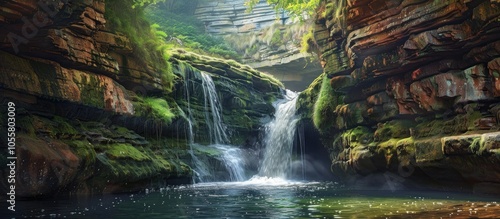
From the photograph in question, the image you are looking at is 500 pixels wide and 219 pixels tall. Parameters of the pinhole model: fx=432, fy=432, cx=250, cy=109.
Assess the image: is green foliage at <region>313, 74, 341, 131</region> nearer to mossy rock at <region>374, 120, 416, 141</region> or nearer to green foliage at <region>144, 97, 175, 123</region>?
mossy rock at <region>374, 120, 416, 141</region>

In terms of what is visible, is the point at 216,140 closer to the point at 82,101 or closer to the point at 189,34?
the point at 82,101

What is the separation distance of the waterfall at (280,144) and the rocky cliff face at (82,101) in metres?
6.14

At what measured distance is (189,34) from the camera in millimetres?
45750

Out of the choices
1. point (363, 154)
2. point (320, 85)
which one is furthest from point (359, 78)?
point (320, 85)

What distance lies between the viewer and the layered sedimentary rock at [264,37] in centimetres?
4059

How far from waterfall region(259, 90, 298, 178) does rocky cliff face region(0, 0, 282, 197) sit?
6136mm

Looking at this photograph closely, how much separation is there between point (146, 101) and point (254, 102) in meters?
11.7

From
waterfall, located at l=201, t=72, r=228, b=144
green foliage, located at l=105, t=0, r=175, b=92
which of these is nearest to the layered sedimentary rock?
waterfall, located at l=201, t=72, r=228, b=144

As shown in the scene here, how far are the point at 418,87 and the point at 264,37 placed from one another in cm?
A: 2896

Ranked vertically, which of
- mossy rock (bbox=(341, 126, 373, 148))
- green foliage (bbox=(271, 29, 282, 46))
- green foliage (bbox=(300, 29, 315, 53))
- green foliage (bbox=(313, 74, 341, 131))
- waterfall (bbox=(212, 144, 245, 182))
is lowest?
waterfall (bbox=(212, 144, 245, 182))

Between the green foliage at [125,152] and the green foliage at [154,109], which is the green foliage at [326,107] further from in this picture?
the green foliage at [125,152]

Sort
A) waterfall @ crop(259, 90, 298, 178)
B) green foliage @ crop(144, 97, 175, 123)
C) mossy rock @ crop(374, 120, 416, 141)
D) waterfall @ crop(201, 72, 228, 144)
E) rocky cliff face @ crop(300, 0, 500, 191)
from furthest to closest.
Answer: waterfall @ crop(201, 72, 228, 144), waterfall @ crop(259, 90, 298, 178), green foliage @ crop(144, 97, 175, 123), mossy rock @ crop(374, 120, 416, 141), rocky cliff face @ crop(300, 0, 500, 191)

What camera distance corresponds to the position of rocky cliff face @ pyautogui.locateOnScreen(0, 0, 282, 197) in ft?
40.5

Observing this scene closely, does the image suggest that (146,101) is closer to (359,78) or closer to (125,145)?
(125,145)
